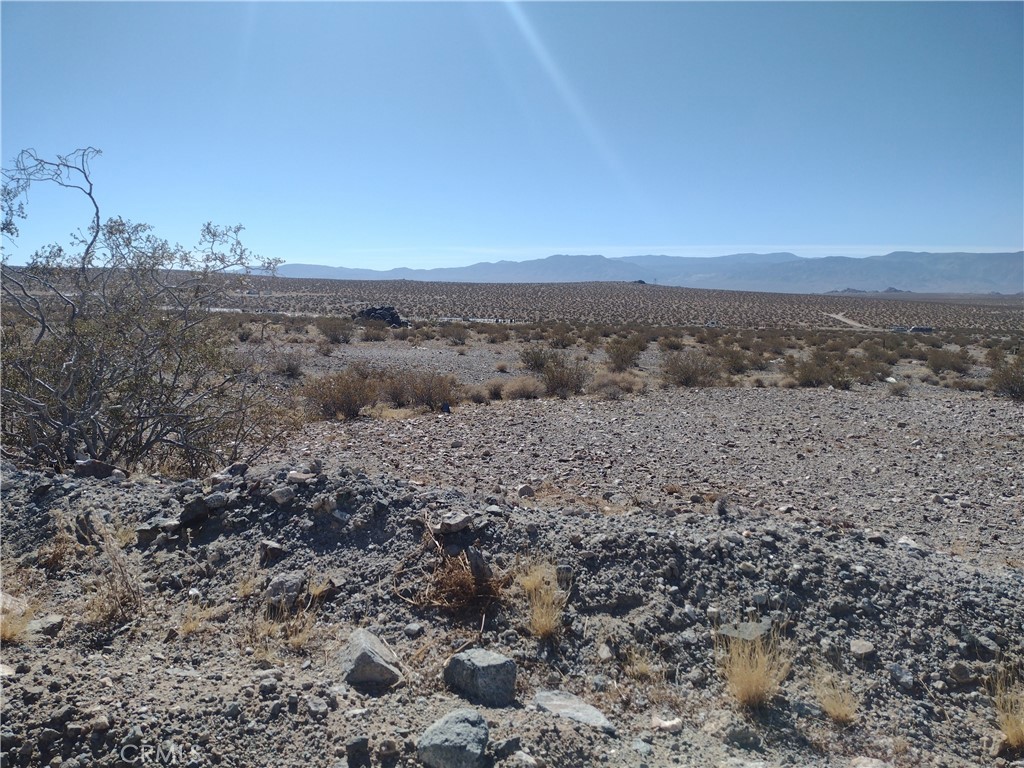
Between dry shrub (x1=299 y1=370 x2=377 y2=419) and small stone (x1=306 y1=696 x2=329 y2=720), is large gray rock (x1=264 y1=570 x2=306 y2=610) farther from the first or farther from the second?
dry shrub (x1=299 y1=370 x2=377 y2=419)

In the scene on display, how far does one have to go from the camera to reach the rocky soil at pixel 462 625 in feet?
11.0

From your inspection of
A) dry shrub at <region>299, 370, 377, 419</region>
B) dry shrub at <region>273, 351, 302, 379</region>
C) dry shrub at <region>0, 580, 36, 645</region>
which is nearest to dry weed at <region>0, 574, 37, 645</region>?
dry shrub at <region>0, 580, 36, 645</region>

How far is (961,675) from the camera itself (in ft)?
13.8

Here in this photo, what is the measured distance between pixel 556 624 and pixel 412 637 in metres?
0.93

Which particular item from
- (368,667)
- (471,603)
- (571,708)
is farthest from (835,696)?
(368,667)

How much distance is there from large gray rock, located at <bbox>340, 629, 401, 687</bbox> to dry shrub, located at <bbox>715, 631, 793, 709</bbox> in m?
1.97

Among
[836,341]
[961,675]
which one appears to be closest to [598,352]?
[836,341]

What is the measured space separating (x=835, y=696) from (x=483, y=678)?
81.4 inches

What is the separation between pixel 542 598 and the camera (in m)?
4.50

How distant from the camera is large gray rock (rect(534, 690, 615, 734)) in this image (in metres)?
3.66

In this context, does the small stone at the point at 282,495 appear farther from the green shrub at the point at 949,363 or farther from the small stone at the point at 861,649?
the green shrub at the point at 949,363

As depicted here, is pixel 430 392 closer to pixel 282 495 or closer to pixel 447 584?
pixel 282 495

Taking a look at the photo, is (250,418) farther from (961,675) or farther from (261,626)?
(961,675)

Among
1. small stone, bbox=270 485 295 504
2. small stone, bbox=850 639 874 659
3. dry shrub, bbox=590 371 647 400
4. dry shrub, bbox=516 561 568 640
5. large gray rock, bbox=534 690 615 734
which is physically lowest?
large gray rock, bbox=534 690 615 734
